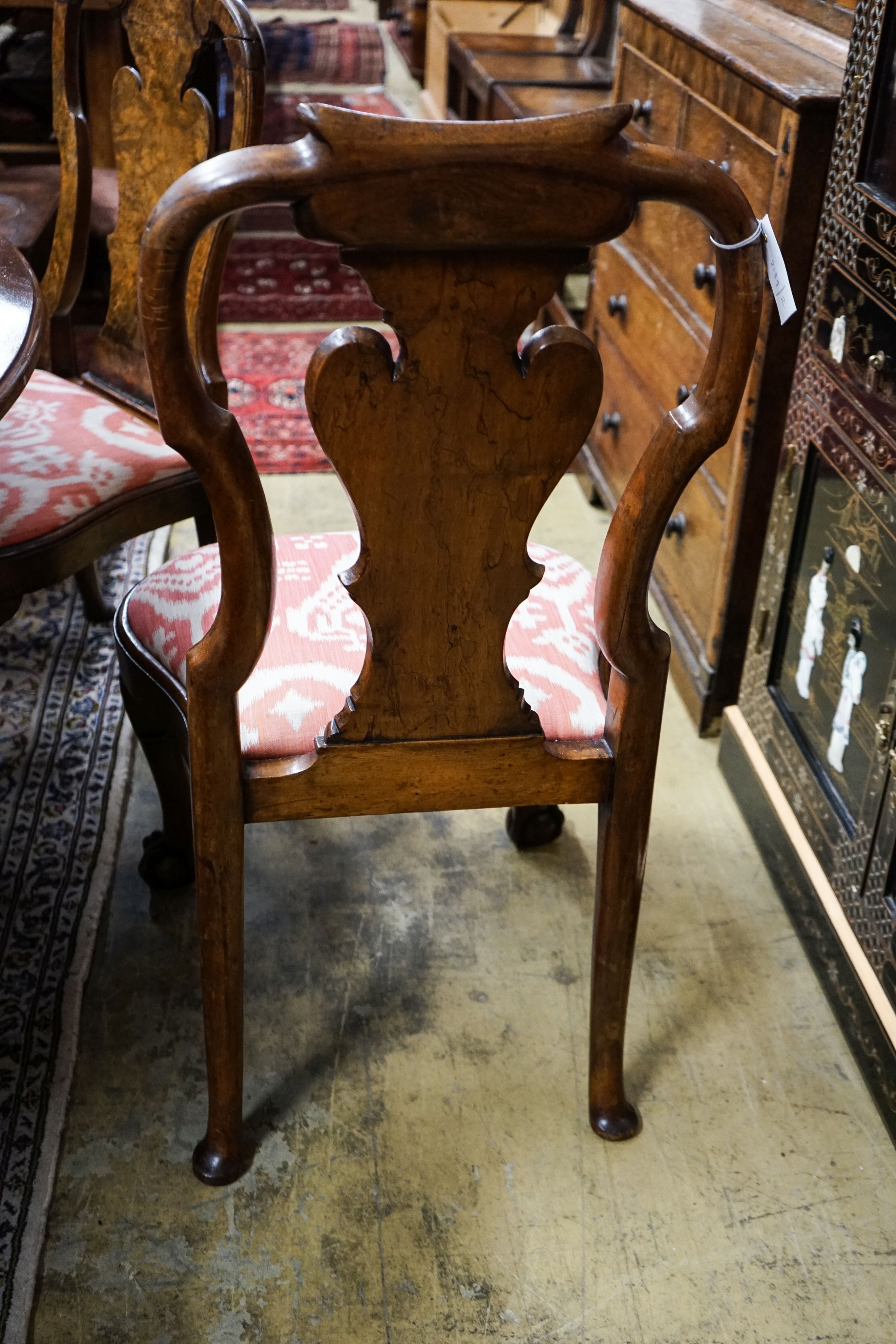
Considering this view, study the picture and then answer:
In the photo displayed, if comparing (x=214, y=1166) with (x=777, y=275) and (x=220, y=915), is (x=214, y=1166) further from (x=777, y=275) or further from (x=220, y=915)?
(x=777, y=275)

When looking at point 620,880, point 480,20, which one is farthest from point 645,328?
point 480,20

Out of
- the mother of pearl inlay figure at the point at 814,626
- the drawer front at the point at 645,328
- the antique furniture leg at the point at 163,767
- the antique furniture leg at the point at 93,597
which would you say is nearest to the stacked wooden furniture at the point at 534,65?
the drawer front at the point at 645,328

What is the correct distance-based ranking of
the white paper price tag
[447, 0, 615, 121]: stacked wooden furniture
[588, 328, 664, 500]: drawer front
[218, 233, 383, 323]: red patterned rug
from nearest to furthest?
1. the white paper price tag
2. [588, 328, 664, 500]: drawer front
3. [447, 0, 615, 121]: stacked wooden furniture
4. [218, 233, 383, 323]: red patterned rug

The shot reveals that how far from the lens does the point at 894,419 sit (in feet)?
4.57

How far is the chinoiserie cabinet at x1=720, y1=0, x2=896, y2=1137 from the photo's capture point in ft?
4.66

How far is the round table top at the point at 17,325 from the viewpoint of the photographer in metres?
1.13

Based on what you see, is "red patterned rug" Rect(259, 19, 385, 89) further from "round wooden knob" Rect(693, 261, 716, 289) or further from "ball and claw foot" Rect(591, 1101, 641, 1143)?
"ball and claw foot" Rect(591, 1101, 641, 1143)

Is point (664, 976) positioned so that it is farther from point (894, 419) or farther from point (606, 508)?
point (606, 508)

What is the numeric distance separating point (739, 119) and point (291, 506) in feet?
4.27

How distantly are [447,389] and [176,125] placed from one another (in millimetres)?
972

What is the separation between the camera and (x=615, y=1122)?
142 centimetres

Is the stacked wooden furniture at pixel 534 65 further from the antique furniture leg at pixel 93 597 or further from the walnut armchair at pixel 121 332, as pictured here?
the antique furniture leg at pixel 93 597

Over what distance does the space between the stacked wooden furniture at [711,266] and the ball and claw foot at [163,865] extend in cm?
89

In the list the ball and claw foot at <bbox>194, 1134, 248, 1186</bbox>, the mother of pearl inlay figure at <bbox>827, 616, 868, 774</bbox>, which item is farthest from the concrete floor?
the mother of pearl inlay figure at <bbox>827, 616, 868, 774</bbox>
